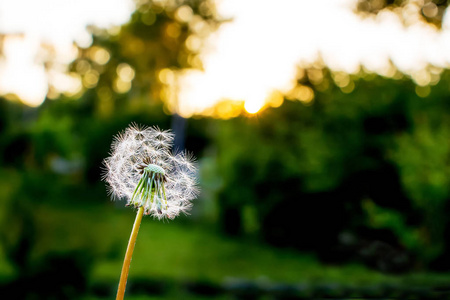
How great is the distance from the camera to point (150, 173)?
1.31m

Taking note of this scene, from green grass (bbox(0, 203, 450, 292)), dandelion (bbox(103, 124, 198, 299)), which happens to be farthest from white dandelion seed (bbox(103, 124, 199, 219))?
green grass (bbox(0, 203, 450, 292))

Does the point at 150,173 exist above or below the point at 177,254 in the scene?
below

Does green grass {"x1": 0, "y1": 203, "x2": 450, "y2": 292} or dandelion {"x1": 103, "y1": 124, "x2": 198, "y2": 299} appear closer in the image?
dandelion {"x1": 103, "y1": 124, "x2": 198, "y2": 299}

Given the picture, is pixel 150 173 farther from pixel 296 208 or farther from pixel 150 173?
pixel 296 208

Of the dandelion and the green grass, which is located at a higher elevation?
the green grass

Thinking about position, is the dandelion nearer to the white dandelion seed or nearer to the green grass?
the white dandelion seed

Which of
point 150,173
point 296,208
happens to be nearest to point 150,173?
point 150,173

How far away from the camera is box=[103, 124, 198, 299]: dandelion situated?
4.33 feet

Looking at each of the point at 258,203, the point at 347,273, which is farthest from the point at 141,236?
the point at 347,273

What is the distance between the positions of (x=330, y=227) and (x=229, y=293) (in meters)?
4.98

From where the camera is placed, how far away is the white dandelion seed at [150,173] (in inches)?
52.0

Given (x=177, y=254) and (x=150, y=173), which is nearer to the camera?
(x=150, y=173)

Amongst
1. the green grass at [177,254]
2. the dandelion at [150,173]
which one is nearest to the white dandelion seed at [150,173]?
the dandelion at [150,173]

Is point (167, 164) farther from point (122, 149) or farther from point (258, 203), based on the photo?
point (258, 203)
